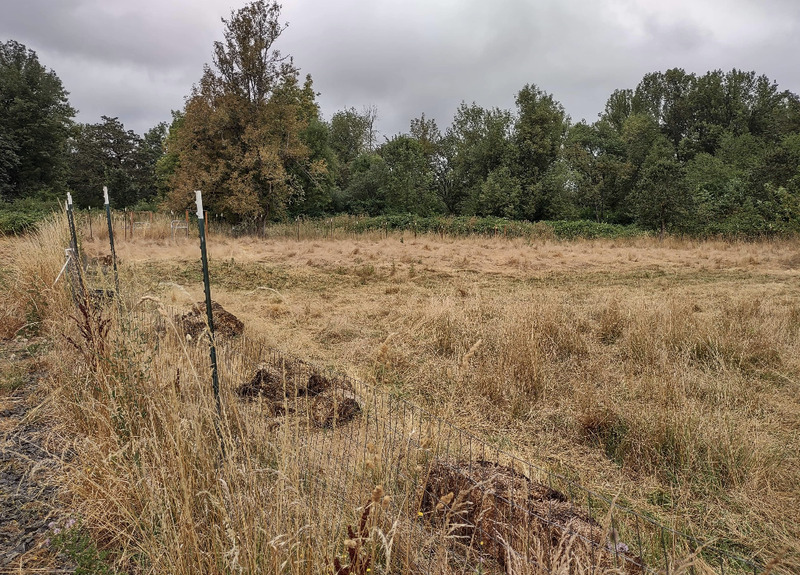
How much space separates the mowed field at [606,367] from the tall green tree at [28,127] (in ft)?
86.2

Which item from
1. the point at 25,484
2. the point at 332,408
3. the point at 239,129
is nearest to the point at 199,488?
the point at 25,484

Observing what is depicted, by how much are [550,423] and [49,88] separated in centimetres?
3801

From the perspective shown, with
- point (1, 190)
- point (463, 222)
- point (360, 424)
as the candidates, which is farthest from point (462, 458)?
point (1, 190)

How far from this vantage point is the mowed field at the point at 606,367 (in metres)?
2.82

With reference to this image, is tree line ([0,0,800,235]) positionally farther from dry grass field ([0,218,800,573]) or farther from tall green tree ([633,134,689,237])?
dry grass field ([0,218,800,573])

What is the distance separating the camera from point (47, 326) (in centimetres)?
505

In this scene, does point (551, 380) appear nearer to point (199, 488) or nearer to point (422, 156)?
point (199, 488)

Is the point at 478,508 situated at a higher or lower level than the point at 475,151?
lower

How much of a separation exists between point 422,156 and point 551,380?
27.8 meters

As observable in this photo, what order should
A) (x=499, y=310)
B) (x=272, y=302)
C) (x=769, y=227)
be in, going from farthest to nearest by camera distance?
1. (x=769, y=227)
2. (x=272, y=302)
3. (x=499, y=310)

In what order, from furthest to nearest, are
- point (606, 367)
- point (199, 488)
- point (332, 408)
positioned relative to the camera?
point (606, 367) < point (332, 408) < point (199, 488)

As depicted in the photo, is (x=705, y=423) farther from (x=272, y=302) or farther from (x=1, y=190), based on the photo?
(x=1, y=190)

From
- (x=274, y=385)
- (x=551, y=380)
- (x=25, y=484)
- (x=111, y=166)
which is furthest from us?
(x=111, y=166)

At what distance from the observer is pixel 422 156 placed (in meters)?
30.4
